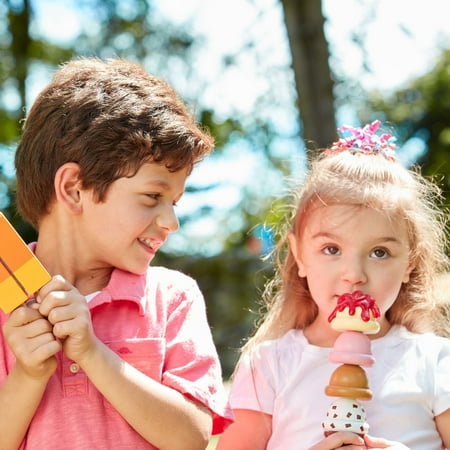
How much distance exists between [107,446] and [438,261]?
56.9 inches

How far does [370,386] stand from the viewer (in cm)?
298

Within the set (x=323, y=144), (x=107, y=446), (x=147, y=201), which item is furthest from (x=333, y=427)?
(x=323, y=144)

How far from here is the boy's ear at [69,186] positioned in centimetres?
270

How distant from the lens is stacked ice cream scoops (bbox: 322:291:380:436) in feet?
8.50

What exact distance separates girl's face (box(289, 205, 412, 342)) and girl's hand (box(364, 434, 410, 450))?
1.50 ft

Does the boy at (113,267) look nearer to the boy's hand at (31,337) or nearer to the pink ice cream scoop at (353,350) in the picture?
the boy's hand at (31,337)

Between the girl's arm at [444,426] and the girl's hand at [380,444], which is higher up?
the girl's hand at [380,444]

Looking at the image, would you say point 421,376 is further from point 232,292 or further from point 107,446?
point 232,292

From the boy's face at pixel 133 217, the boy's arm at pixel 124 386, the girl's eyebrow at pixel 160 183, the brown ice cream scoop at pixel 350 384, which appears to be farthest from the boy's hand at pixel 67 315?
the brown ice cream scoop at pixel 350 384

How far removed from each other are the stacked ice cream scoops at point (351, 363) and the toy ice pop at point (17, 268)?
0.92 meters

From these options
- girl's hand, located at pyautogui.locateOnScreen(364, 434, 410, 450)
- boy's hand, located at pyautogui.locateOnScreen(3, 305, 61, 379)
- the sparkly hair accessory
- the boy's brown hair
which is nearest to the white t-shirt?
girl's hand, located at pyautogui.locateOnScreen(364, 434, 410, 450)

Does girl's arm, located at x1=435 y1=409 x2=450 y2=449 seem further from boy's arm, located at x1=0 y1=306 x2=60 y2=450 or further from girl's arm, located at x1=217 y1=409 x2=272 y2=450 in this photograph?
boy's arm, located at x1=0 y1=306 x2=60 y2=450

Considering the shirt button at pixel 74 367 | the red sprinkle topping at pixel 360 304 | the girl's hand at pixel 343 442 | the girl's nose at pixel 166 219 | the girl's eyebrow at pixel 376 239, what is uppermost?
the girl's nose at pixel 166 219

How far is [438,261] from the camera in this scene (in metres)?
3.28
